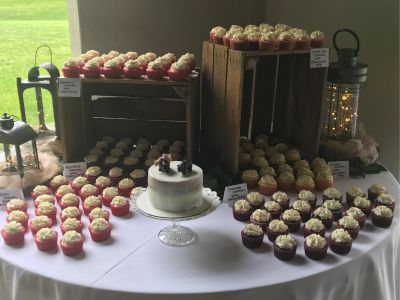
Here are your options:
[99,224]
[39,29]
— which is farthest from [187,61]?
[39,29]

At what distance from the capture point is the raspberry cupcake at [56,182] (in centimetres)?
170

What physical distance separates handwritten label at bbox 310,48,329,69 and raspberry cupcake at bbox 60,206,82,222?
1.03 meters

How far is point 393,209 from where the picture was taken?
1584mm

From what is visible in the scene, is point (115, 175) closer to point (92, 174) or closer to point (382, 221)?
point (92, 174)

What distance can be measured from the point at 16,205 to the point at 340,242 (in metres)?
1.03

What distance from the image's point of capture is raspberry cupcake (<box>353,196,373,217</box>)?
61.7 inches

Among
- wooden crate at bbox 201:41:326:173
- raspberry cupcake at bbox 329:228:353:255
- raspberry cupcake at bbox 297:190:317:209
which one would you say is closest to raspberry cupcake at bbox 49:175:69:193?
wooden crate at bbox 201:41:326:173

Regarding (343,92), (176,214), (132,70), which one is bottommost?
(176,214)

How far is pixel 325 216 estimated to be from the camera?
1480 mm

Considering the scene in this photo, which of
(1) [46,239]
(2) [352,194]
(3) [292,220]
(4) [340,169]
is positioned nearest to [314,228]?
(3) [292,220]

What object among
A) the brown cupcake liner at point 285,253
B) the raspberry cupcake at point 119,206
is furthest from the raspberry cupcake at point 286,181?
the raspberry cupcake at point 119,206

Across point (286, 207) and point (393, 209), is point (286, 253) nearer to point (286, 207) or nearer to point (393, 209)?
point (286, 207)

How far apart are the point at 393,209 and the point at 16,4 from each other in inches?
81.3

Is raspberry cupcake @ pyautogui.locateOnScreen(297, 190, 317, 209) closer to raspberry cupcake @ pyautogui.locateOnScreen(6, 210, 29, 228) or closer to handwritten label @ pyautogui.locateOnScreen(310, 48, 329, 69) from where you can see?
handwritten label @ pyautogui.locateOnScreen(310, 48, 329, 69)
